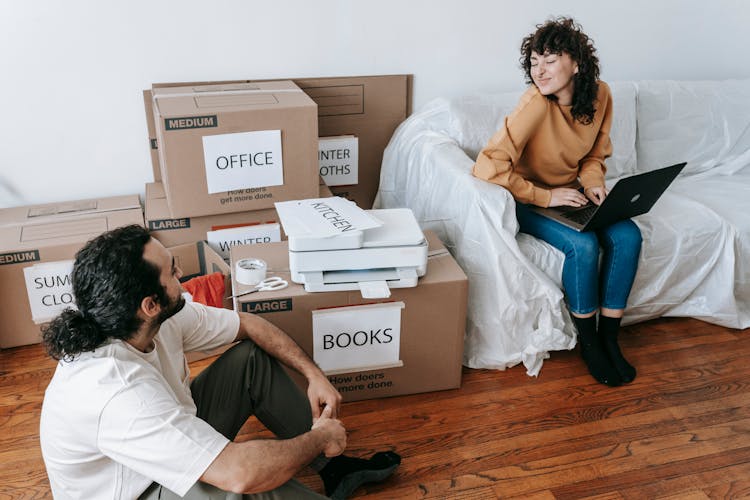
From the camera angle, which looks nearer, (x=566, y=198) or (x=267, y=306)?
(x=267, y=306)

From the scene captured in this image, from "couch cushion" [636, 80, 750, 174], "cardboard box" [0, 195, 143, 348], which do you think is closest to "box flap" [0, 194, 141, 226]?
"cardboard box" [0, 195, 143, 348]

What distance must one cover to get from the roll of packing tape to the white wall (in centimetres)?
86

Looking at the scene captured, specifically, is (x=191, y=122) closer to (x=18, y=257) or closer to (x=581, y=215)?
(x=18, y=257)

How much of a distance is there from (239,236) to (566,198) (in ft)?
3.63

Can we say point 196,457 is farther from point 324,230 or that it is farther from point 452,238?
point 452,238

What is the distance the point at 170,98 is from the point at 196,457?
1.42 m

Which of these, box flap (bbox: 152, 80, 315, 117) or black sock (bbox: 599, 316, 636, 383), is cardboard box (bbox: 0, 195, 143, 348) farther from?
black sock (bbox: 599, 316, 636, 383)

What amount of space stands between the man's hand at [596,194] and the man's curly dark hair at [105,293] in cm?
154

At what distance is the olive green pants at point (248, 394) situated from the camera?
5.05ft

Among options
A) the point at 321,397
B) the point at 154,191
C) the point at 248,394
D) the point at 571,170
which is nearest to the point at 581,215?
the point at 571,170

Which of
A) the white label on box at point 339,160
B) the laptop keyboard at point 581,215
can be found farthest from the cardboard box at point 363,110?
the laptop keyboard at point 581,215

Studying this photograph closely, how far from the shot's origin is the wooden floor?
5.68ft

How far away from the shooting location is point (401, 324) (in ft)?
6.32

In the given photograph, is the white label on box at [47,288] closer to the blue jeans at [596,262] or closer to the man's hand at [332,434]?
the man's hand at [332,434]
